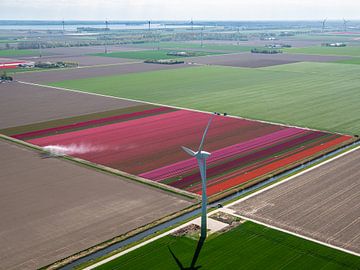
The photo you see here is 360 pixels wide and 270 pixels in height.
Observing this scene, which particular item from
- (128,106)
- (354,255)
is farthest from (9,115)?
(354,255)

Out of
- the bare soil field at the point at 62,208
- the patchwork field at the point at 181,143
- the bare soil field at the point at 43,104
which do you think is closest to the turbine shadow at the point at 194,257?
the bare soil field at the point at 62,208

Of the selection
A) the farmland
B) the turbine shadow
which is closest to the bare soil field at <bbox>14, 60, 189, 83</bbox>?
the farmland

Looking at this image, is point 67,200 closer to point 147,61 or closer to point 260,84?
point 260,84

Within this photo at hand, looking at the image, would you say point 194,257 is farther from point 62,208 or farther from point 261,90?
point 261,90

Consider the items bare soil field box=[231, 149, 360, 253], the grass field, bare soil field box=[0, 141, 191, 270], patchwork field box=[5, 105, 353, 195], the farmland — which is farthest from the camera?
the grass field

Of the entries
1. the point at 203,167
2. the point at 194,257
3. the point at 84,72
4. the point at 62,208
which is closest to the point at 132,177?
the point at 62,208

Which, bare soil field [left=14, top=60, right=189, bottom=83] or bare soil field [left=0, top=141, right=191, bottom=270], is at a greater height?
bare soil field [left=14, top=60, right=189, bottom=83]

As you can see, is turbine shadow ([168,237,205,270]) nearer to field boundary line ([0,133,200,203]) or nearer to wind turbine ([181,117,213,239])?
wind turbine ([181,117,213,239])

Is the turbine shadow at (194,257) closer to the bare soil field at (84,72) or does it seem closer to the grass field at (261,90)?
the grass field at (261,90)
